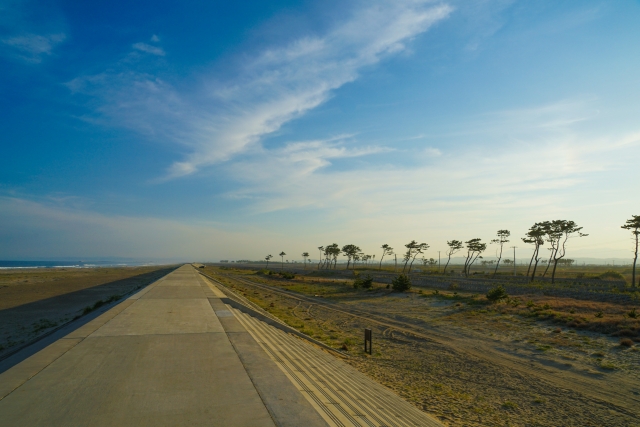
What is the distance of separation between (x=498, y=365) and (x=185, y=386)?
1155cm

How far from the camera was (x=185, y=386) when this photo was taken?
6090 mm

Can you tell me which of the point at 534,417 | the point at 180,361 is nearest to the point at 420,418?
the point at 534,417

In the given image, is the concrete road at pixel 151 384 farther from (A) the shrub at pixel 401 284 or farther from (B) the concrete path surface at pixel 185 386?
(A) the shrub at pixel 401 284

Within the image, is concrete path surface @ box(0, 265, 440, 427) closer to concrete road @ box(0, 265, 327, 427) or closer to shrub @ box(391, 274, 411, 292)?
concrete road @ box(0, 265, 327, 427)

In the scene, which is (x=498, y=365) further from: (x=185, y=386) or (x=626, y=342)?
(x=185, y=386)

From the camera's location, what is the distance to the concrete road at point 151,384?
4.84 meters

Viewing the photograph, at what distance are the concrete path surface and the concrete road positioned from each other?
2 centimetres

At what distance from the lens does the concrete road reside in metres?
4.84

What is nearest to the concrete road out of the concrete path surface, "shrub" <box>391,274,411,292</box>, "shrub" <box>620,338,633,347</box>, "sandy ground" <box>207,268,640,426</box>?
the concrete path surface

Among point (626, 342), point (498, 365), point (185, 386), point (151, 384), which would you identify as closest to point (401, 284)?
point (626, 342)

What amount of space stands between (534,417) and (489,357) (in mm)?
5446

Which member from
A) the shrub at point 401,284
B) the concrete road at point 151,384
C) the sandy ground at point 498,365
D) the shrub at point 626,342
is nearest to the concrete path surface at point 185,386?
the concrete road at point 151,384

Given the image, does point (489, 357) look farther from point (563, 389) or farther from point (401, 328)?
point (401, 328)

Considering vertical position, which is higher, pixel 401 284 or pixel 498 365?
pixel 401 284
